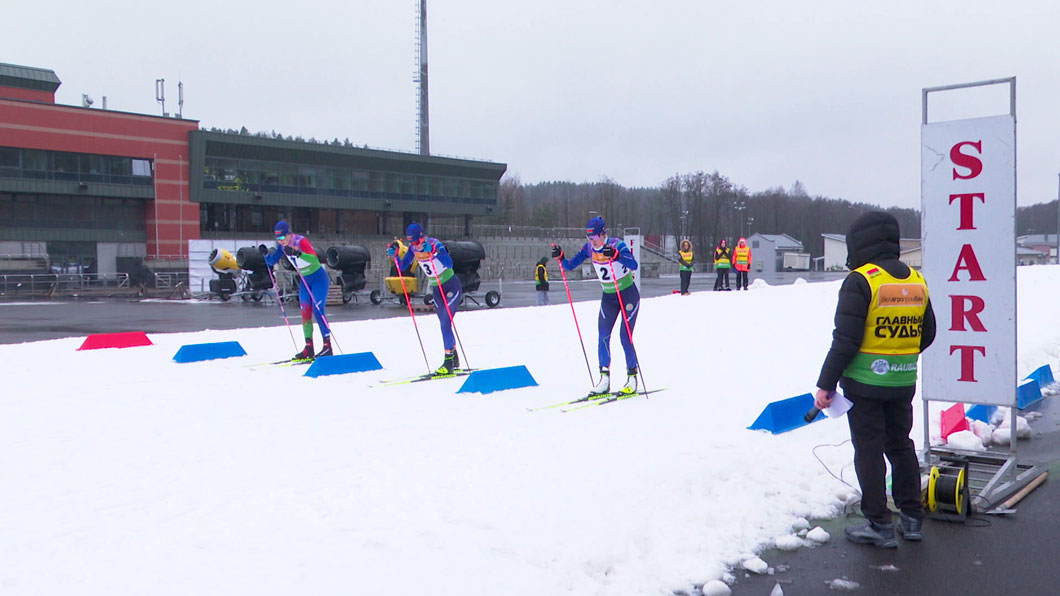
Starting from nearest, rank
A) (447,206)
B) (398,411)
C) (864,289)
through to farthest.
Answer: (864,289) < (398,411) < (447,206)


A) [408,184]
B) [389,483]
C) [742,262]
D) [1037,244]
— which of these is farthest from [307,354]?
[1037,244]

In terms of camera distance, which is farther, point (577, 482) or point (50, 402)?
point (50, 402)

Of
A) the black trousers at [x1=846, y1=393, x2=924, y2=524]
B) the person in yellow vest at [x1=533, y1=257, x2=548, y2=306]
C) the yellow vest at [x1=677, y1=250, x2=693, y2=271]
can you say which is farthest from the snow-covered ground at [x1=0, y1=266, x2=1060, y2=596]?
the yellow vest at [x1=677, y1=250, x2=693, y2=271]

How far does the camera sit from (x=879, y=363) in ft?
16.0

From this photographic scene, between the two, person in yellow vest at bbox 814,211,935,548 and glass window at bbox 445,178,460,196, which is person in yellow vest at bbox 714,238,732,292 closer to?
person in yellow vest at bbox 814,211,935,548

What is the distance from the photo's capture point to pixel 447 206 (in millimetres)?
75688

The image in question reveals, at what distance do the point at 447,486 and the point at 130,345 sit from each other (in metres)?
11.3

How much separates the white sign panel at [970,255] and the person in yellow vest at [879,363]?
4.54 feet

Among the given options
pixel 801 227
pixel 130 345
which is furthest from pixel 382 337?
pixel 801 227

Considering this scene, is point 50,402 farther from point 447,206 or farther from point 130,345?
point 447,206

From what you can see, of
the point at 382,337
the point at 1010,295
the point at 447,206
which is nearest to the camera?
the point at 1010,295

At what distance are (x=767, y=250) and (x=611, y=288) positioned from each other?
3454cm

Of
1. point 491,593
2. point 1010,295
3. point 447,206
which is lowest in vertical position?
point 491,593

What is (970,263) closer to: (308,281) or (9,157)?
(308,281)
